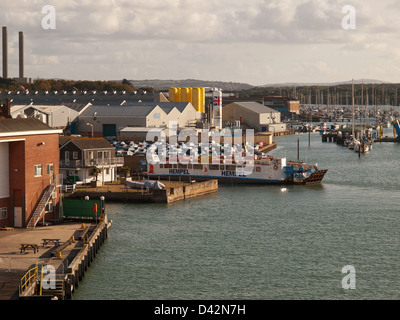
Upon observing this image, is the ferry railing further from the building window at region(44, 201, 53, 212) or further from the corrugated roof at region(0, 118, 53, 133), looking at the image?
the building window at region(44, 201, 53, 212)

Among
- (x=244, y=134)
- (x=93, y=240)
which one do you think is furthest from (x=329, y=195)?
(x=244, y=134)

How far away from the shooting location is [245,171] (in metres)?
54.0

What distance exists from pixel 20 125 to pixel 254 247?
38.0 feet

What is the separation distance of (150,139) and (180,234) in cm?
3874

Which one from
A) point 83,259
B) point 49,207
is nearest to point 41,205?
point 49,207

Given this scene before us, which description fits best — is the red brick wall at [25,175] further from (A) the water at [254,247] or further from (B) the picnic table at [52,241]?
(A) the water at [254,247]

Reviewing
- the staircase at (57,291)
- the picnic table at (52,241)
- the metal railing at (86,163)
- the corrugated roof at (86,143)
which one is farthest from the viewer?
the corrugated roof at (86,143)

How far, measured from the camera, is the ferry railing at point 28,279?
20547mm

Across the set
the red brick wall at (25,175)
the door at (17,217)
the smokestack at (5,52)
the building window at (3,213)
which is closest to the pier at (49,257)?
the door at (17,217)

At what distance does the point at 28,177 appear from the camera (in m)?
30.4

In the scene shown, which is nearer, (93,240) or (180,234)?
(93,240)

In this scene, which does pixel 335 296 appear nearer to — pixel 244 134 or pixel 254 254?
pixel 254 254

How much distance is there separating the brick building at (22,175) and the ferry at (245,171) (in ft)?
74.6

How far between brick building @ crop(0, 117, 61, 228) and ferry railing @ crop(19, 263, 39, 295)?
7.83m
